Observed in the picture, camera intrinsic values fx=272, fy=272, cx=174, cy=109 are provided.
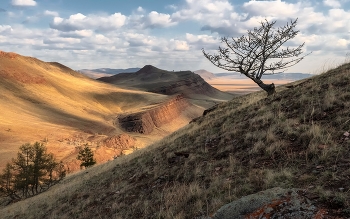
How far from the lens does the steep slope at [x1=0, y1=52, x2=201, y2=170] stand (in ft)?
165

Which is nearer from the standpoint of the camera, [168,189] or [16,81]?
[168,189]

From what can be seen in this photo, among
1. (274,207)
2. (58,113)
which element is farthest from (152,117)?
(274,207)

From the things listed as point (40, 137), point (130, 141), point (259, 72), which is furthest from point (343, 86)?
point (130, 141)

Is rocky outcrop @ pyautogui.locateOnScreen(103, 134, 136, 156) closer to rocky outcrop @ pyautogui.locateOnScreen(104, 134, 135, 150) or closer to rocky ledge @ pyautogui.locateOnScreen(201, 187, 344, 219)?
rocky outcrop @ pyautogui.locateOnScreen(104, 134, 135, 150)

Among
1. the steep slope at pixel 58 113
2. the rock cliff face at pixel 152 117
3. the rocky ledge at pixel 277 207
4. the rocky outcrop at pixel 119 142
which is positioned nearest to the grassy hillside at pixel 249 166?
the rocky ledge at pixel 277 207

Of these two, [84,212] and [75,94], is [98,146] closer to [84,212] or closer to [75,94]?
[84,212]

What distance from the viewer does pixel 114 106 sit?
384 ft

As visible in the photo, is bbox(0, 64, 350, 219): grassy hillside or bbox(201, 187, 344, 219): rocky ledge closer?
bbox(201, 187, 344, 219): rocky ledge

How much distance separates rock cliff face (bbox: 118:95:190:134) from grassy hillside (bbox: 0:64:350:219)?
7238 centimetres

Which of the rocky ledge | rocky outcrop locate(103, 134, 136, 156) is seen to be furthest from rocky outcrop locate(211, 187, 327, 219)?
rocky outcrop locate(103, 134, 136, 156)

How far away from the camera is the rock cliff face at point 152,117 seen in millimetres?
84188

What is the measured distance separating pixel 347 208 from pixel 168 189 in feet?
15.0

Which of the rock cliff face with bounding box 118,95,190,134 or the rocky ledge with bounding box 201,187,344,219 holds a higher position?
the rocky ledge with bounding box 201,187,344,219

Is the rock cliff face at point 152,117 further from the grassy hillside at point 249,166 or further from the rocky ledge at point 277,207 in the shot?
the rocky ledge at point 277,207
